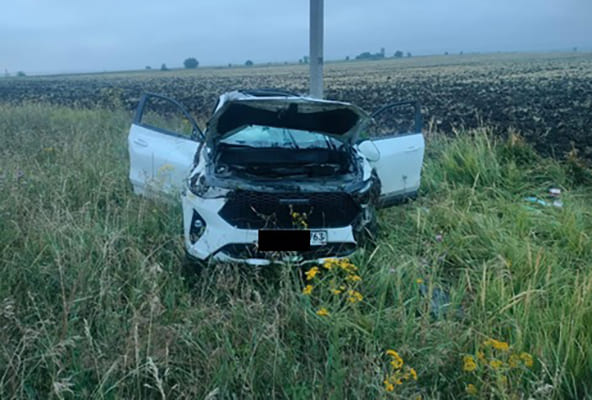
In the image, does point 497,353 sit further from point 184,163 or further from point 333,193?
point 184,163

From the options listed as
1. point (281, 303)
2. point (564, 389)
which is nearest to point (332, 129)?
point (281, 303)

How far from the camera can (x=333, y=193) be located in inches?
119

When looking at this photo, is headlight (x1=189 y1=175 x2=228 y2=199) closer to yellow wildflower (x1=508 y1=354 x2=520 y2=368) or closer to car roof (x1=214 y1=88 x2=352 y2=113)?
car roof (x1=214 y1=88 x2=352 y2=113)

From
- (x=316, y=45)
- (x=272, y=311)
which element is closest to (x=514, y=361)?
(x=272, y=311)

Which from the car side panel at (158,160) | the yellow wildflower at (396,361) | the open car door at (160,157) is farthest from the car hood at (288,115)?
the yellow wildflower at (396,361)

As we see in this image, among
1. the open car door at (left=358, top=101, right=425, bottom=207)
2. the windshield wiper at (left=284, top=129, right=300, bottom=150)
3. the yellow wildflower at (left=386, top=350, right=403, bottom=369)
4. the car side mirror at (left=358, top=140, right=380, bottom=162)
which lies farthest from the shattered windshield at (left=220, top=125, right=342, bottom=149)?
the yellow wildflower at (left=386, top=350, right=403, bottom=369)

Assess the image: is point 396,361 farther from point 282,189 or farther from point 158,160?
point 158,160

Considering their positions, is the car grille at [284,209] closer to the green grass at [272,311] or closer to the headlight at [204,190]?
the headlight at [204,190]

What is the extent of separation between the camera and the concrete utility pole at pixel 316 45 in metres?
5.03

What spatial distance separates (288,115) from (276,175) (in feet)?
1.64

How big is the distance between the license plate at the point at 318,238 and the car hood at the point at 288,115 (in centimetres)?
95

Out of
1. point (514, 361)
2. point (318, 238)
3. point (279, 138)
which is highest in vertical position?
point (279, 138)

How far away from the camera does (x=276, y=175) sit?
341cm

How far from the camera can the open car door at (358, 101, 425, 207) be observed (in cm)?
397
